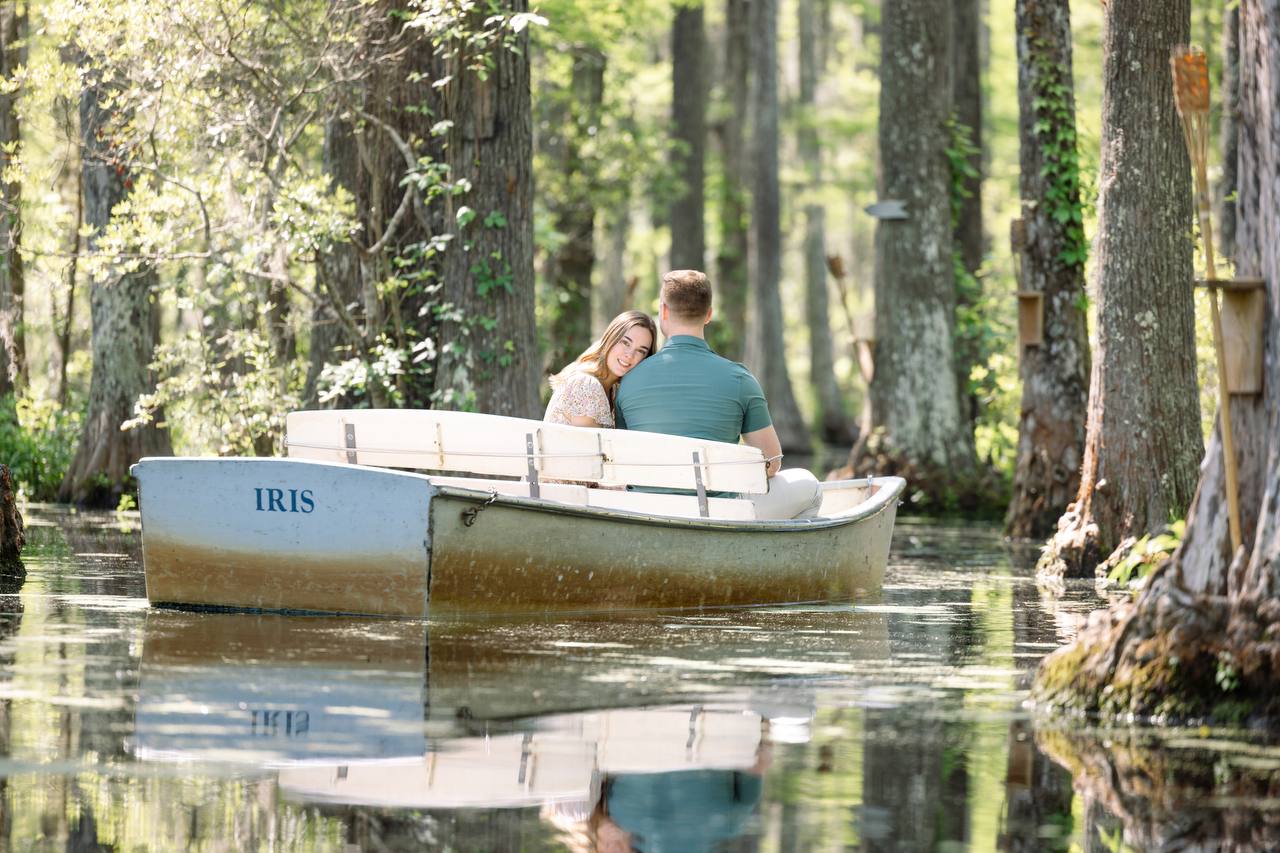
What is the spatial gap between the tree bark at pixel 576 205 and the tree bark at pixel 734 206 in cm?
561

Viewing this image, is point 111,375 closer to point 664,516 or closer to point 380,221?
point 380,221

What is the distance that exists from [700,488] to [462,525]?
1.45m

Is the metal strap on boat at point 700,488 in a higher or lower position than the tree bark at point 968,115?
lower

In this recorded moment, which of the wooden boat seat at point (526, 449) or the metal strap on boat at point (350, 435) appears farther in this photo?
the metal strap on boat at point (350, 435)

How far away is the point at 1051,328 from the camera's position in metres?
15.3

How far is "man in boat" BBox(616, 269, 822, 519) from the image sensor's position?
9617 millimetres

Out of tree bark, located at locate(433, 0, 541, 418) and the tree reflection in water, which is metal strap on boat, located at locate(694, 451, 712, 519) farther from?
tree bark, located at locate(433, 0, 541, 418)

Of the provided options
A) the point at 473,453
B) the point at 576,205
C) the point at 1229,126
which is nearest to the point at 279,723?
the point at 473,453

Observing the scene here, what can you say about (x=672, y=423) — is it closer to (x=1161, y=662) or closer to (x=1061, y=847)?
(x=1161, y=662)

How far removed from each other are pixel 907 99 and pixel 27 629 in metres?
13.0

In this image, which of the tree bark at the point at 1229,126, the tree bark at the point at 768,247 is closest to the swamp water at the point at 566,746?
the tree bark at the point at 1229,126

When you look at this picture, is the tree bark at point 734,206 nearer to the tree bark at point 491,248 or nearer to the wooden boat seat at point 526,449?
the tree bark at point 491,248

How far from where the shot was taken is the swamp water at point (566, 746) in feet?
15.0

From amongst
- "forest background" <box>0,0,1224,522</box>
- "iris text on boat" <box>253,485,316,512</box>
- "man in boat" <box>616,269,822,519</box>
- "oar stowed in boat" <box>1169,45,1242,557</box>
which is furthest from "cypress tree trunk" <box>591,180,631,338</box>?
"oar stowed in boat" <box>1169,45,1242,557</box>
